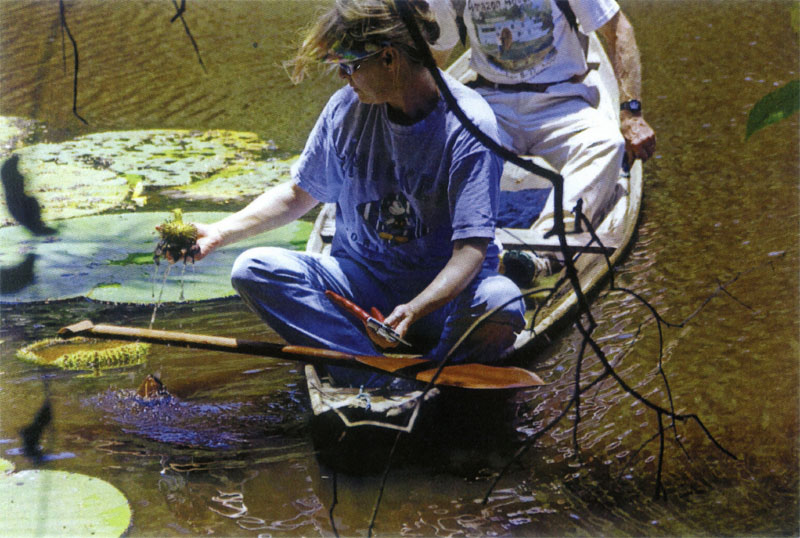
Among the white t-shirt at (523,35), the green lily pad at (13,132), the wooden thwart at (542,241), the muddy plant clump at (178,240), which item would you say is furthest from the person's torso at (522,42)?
the green lily pad at (13,132)

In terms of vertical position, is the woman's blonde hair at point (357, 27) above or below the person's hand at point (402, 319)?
above

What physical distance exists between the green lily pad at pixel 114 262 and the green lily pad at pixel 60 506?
125 centimetres

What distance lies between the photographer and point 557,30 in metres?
3.40

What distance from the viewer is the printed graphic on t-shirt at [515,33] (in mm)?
3336

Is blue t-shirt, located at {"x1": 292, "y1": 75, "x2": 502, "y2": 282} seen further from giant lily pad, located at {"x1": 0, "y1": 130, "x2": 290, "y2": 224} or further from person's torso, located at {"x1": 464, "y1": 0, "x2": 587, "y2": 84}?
giant lily pad, located at {"x1": 0, "y1": 130, "x2": 290, "y2": 224}

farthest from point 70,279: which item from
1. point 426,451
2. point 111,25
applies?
point 111,25

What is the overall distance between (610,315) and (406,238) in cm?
111

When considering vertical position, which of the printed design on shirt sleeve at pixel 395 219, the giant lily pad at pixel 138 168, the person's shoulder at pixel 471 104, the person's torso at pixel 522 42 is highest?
the person's shoulder at pixel 471 104

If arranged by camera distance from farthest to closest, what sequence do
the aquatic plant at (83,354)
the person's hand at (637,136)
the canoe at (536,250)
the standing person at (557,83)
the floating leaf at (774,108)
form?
the person's hand at (637,136) < the standing person at (557,83) < the aquatic plant at (83,354) < the canoe at (536,250) < the floating leaf at (774,108)

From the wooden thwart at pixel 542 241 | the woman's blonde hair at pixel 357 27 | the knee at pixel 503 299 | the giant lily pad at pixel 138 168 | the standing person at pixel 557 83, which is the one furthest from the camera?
the giant lily pad at pixel 138 168

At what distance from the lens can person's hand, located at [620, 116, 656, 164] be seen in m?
3.44

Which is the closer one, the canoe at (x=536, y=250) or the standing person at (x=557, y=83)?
the canoe at (x=536, y=250)

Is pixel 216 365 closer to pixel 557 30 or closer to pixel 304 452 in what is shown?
pixel 304 452

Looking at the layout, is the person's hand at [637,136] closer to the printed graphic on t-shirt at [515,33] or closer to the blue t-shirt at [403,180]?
the printed graphic on t-shirt at [515,33]
